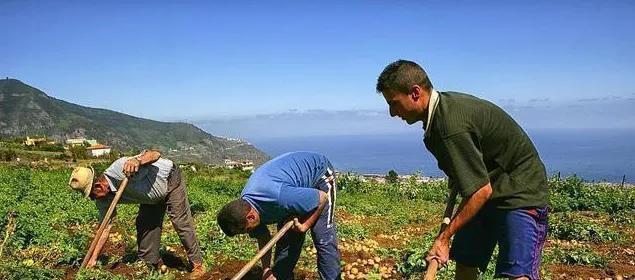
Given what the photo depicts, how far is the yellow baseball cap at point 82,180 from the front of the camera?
4852 millimetres

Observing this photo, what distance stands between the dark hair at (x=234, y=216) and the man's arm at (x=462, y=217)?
46.9 inches

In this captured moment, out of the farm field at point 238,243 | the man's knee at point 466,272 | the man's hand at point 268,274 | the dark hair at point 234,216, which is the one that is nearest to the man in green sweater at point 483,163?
the man's knee at point 466,272

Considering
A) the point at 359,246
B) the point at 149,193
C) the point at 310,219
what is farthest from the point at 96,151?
the point at 310,219

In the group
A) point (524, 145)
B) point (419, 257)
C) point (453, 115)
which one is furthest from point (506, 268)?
point (419, 257)

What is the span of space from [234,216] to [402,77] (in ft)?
4.71

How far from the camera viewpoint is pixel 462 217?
2.92m

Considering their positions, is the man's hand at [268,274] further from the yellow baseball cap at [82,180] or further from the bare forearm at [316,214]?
the yellow baseball cap at [82,180]

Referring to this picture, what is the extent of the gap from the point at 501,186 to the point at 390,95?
0.88 meters

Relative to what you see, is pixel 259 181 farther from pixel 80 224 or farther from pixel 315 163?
pixel 80 224

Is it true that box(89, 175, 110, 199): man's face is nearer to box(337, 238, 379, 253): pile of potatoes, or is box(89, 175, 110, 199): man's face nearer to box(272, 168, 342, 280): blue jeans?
box(272, 168, 342, 280): blue jeans

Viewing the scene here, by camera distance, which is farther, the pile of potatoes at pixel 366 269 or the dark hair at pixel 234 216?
the pile of potatoes at pixel 366 269

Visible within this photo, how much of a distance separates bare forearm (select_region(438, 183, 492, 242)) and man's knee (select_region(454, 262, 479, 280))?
0.77 m

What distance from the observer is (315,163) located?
428cm

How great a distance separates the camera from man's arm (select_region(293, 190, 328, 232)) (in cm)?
389
